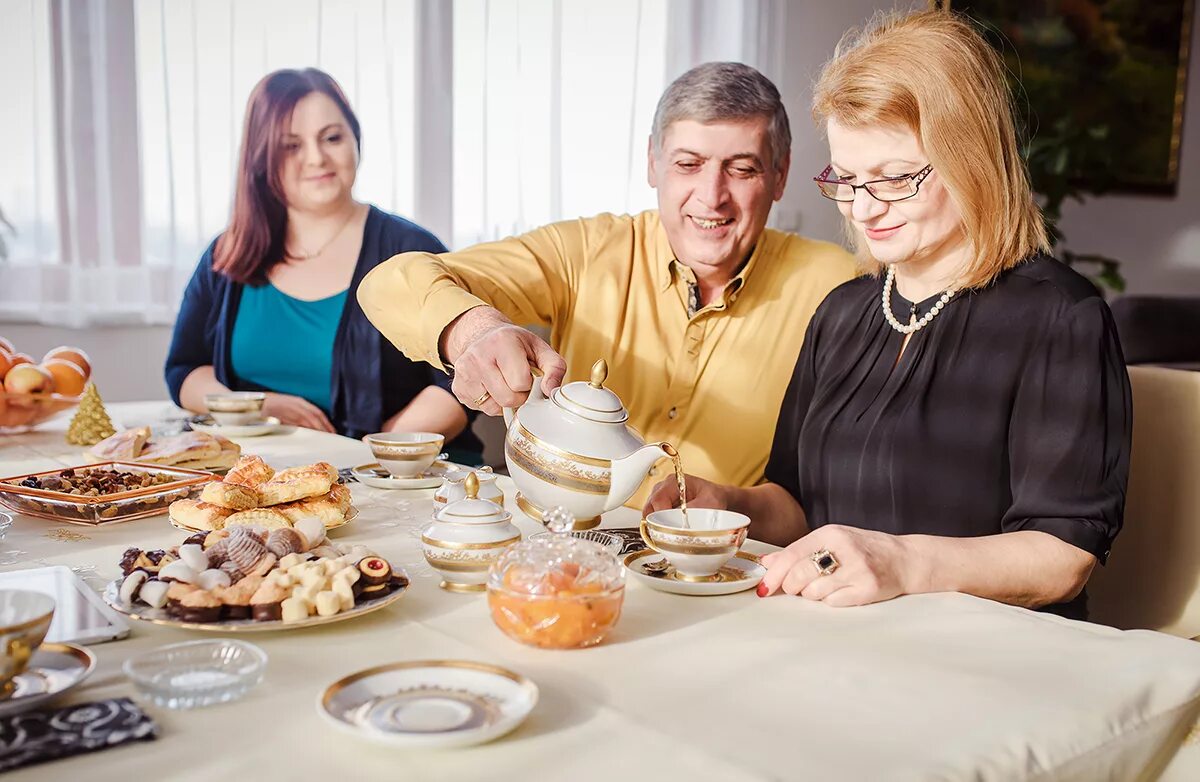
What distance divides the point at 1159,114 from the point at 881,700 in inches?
271

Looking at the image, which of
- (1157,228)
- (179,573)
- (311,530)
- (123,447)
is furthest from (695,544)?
(1157,228)

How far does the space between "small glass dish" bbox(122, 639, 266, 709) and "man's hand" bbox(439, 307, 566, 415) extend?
25.4 inches

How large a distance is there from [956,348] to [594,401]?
0.61 metres

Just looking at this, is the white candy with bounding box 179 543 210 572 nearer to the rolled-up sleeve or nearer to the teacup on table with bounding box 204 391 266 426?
the rolled-up sleeve

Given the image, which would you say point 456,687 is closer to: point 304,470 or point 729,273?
point 304,470

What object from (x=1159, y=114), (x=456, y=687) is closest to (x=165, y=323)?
(x=456, y=687)

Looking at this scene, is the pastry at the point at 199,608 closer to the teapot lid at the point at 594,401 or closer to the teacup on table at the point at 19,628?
the teacup on table at the point at 19,628

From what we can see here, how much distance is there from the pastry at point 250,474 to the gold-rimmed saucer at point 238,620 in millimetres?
302

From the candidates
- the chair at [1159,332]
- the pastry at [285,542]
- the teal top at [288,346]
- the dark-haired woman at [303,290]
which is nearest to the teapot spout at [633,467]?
the pastry at [285,542]

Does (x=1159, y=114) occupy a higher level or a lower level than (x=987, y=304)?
higher

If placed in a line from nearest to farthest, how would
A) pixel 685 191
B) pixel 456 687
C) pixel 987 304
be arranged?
pixel 456 687 → pixel 987 304 → pixel 685 191

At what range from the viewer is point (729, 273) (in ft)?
7.16

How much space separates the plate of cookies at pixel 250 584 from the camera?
98cm

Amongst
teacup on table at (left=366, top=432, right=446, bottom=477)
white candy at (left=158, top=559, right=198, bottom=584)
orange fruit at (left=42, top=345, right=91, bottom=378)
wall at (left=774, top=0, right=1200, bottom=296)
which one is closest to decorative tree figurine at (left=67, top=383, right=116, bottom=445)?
orange fruit at (left=42, top=345, right=91, bottom=378)
